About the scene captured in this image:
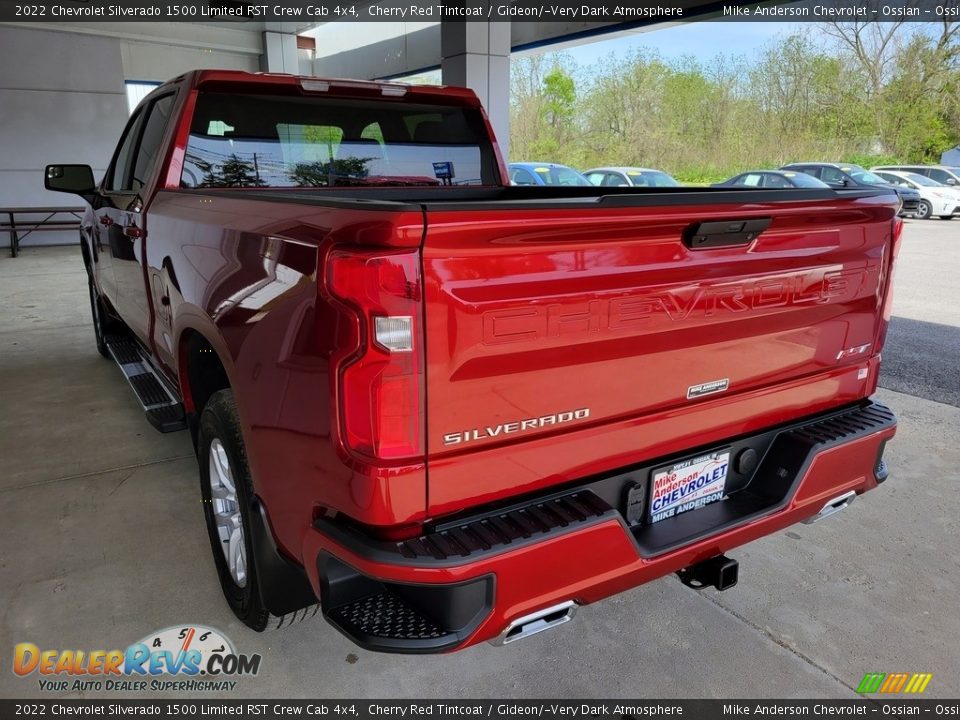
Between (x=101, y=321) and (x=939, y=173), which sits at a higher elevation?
(x=939, y=173)

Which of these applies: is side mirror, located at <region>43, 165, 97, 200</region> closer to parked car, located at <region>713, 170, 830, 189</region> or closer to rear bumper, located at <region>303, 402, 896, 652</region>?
rear bumper, located at <region>303, 402, 896, 652</region>

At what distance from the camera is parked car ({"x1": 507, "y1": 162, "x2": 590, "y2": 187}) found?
15602 mm

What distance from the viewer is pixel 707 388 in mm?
2062

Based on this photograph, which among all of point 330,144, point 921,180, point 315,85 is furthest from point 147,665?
point 921,180

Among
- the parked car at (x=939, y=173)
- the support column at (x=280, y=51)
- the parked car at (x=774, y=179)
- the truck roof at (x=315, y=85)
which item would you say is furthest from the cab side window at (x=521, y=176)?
the parked car at (x=939, y=173)

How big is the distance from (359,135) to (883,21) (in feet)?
120

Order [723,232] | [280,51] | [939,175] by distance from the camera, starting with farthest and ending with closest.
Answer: [939,175], [280,51], [723,232]

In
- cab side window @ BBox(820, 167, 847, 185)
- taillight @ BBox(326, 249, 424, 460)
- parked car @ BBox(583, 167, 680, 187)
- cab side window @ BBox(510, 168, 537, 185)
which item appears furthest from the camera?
cab side window @ BBox(820, 167, 847, 185)

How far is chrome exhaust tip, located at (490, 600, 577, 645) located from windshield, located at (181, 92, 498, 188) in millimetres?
2471

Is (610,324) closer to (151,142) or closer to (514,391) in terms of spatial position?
(514,391)

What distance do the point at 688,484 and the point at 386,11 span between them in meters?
17.8

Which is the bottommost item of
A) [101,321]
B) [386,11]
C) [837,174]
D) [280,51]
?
[101,321]

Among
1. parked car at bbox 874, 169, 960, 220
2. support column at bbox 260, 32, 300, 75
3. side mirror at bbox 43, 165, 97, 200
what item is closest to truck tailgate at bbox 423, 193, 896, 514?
side mirror at bbox 43, 165, 97, 200

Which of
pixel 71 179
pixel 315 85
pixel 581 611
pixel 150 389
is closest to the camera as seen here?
pixel 581 611
